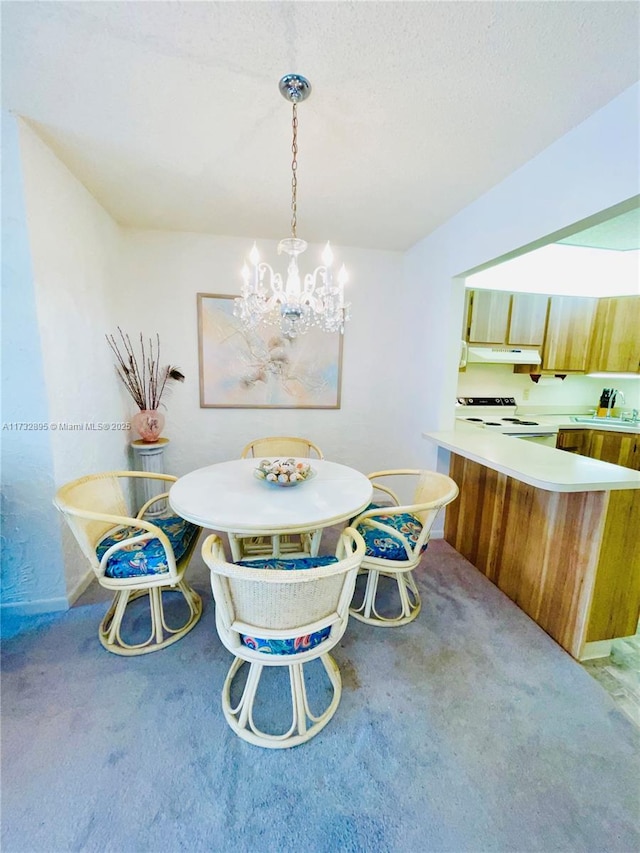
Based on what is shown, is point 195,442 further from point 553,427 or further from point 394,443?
point 553,427

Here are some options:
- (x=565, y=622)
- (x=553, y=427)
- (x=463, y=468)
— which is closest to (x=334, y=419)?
(x=463, y=468)

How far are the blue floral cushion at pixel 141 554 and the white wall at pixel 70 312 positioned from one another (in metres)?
0.46

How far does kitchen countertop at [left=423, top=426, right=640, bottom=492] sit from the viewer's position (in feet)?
5.07

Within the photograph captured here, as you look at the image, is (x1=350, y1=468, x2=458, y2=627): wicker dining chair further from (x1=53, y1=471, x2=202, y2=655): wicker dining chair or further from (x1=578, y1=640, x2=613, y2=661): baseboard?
(x1=53, y1=471, x2=202, y2=655): wicker dining chair

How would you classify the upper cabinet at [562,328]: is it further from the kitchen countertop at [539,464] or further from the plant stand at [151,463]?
the plant stand at [151,463]

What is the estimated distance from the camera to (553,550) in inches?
72.2

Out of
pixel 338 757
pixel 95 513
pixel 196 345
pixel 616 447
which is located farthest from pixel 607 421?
pixel 95 513

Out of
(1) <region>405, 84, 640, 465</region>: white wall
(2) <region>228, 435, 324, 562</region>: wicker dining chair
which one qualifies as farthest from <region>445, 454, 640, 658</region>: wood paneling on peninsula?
(2) <region>228, 435, 324, 562</region>: wicker dining chair

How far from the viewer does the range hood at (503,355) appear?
10.6ft

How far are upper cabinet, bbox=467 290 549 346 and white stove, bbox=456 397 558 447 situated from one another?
2.14 feet

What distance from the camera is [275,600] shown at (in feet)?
3.53

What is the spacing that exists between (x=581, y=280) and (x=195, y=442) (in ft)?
14.2

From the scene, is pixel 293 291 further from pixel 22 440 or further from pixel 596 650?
pixel 596 650

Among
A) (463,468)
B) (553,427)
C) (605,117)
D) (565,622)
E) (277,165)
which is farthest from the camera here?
(553,427)
